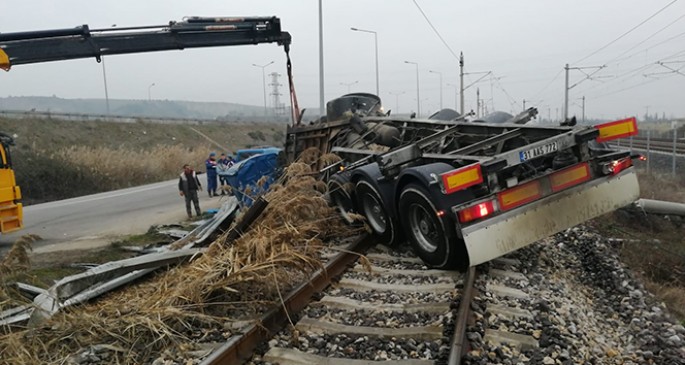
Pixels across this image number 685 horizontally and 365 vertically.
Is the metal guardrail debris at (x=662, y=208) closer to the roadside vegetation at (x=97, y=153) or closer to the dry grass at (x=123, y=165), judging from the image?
the roadside vegetation at (x=97, y=153)

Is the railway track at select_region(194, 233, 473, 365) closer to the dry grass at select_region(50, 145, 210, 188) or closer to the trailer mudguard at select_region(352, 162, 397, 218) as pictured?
the trailer mudguard at select_region(352, 162, 397, 218)

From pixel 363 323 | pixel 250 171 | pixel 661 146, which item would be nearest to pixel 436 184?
pixel 363 323

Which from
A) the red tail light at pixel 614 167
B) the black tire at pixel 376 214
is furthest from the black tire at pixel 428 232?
the red tail light at pixel 614 167

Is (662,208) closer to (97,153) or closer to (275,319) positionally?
(275,319)

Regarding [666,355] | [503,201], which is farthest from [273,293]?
[666,355]

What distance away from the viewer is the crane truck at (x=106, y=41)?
9.57 meters

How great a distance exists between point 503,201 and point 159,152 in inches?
1163

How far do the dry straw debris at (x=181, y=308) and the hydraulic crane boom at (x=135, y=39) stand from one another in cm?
627

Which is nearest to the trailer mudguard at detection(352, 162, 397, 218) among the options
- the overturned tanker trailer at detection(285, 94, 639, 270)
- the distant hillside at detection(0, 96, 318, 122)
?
the overturned tanker trailer at detection(285, 94, 639, 270)

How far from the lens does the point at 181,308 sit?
4.37 meters

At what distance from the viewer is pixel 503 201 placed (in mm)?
4855

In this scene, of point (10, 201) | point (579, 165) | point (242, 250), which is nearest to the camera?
point (242, 250)

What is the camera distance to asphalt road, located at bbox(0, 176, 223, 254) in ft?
36.4

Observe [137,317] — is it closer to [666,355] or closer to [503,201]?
[503,201]
